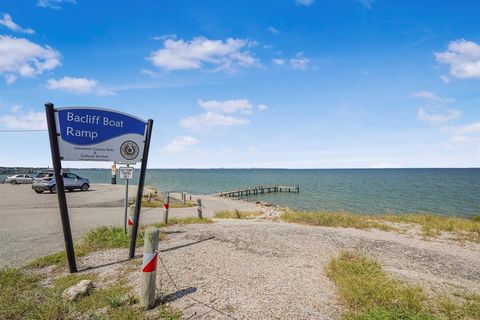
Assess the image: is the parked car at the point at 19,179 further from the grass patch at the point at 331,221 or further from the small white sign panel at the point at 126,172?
the small white sign panel at the point at 126,172

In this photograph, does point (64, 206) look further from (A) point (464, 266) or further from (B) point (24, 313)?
(A) point (464, 266)

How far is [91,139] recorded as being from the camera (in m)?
6.70

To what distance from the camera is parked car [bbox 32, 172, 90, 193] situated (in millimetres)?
26516

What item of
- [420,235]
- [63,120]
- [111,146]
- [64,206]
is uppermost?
[63,120]

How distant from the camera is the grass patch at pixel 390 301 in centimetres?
433

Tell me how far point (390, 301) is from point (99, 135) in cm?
672

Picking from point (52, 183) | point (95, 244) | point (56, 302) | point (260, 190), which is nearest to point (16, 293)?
point (56, 302)

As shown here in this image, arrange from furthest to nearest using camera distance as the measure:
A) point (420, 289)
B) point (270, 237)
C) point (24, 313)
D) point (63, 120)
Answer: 1. point (270, 237)
2. point (63, 120)
3. point (420, 289)
4. point (24, 313)

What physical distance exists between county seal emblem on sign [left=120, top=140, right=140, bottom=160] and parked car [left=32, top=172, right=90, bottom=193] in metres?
22.4

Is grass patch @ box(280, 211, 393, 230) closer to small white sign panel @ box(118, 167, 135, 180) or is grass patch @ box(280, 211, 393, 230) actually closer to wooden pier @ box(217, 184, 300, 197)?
small white sign panel @ box(118, 167, 135, 180)

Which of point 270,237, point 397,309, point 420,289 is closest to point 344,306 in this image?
point 397,309

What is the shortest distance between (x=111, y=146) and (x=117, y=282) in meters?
3.12

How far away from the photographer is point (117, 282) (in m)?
5.58

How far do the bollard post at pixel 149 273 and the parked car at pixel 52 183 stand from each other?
993 inches
